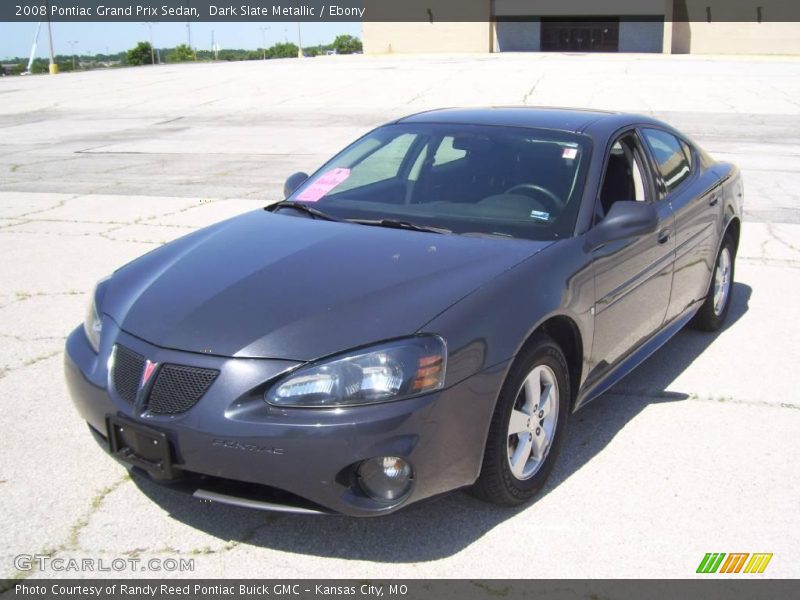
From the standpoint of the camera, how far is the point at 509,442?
346cm

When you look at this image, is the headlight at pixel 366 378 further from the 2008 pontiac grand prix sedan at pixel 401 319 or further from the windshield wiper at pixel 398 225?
the windshield wiper at pixel 398 225

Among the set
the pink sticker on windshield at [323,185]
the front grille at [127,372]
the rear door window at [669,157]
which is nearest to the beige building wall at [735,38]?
the rear door window at [669,157]

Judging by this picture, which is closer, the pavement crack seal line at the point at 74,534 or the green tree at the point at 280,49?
the pavement crack seal line at the point at 74,534

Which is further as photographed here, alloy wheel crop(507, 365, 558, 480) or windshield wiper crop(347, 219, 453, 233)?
windshield wiper crop(347, 219, 453, 233)

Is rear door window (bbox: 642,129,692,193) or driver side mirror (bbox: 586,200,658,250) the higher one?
rear door window (bbox: 642,129,692,193)

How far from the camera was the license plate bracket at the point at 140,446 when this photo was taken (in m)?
3.01

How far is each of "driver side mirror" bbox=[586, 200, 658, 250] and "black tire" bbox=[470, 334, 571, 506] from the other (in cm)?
64

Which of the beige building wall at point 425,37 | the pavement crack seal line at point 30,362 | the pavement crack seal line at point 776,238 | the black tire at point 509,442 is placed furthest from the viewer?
the beige building wall at point 425,37

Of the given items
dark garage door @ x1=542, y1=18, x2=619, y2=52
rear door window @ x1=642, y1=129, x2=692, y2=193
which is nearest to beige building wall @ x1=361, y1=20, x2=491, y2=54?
dark garage door @ x1=542, y1=18, x2=619, y2=52

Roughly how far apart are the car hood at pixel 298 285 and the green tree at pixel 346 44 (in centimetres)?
12067

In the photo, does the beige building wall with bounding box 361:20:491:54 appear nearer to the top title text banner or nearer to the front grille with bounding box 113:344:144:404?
the top title text banner

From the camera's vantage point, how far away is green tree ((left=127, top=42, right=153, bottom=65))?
316ft
